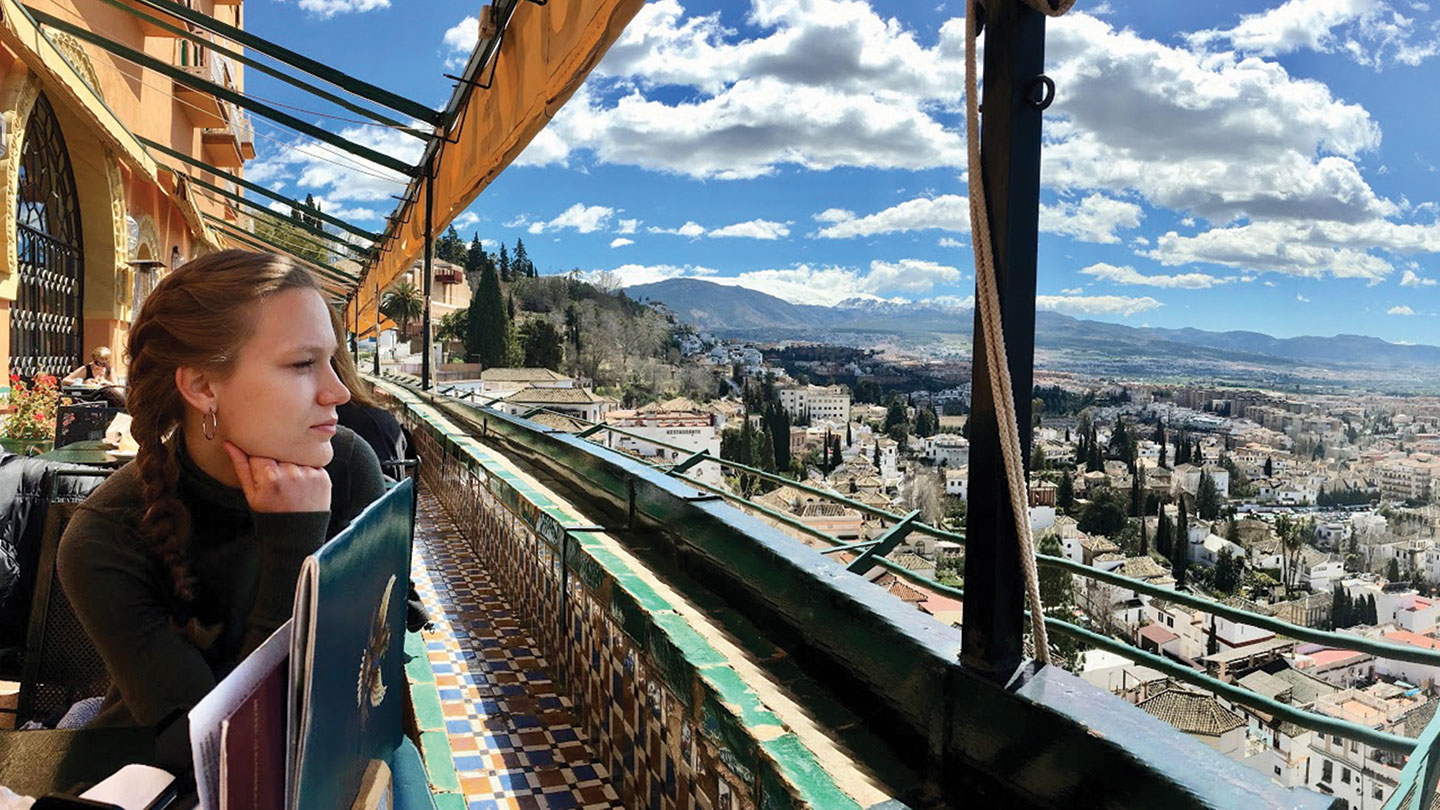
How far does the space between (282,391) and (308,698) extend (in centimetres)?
56

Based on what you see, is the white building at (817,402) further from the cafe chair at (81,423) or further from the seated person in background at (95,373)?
the cafe chair at (81,423)

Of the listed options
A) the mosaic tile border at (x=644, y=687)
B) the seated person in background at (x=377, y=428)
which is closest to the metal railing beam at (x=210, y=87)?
the seated person in background at (x=377, y=428)

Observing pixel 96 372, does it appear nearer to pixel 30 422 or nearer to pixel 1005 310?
pixel 30 422

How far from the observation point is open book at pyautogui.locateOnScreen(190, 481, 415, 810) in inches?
24.5

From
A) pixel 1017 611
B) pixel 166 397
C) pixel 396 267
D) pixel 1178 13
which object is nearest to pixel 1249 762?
pixel 1017 611

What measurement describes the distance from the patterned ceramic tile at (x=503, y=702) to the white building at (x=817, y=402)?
32.7 m

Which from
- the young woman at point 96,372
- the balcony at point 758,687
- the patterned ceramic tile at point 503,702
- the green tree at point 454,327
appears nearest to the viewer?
the balcony at point 758,687

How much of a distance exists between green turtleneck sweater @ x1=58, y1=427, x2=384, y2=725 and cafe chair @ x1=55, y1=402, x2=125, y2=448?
Answer: 350cm

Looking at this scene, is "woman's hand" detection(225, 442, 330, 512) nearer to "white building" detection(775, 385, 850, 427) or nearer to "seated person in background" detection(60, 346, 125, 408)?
"seated person in background" detection(60, 346, 125, 408)

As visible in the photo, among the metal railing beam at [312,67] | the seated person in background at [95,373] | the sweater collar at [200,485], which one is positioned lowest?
the seated person in background at [95,373]

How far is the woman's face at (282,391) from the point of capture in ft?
3.71

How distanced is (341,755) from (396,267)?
9731 mm

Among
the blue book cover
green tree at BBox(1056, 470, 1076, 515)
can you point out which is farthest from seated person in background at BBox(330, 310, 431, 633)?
green tree at BBox(1056, 470, 1076, 515)

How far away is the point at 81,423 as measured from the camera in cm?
416
